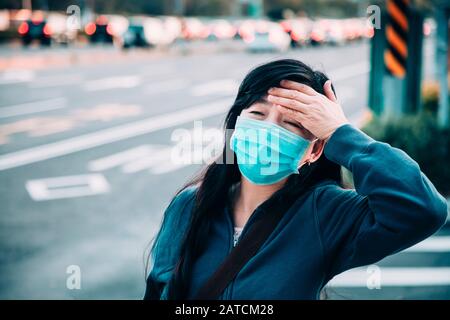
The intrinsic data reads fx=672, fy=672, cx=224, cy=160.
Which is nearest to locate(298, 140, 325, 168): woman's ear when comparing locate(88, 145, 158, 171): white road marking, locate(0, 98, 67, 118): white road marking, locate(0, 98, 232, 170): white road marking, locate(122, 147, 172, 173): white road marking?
locate(122, 147, 172, 173): white road marking

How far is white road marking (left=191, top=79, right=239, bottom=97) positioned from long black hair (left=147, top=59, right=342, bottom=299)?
49.5 feet

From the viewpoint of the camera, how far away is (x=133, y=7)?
47438 mm

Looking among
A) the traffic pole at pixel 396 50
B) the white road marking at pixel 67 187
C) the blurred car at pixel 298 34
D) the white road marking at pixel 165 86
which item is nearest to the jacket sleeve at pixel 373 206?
the white road marking at pixel 67 187

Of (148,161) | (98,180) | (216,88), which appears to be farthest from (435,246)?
(216,88)

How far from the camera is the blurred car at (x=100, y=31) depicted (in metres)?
30.8

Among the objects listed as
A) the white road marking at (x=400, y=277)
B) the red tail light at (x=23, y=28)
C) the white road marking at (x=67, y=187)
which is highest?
the white road marking at (x=400, y=277)

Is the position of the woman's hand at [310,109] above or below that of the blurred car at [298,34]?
above

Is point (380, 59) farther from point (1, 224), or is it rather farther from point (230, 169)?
point (230, 169)

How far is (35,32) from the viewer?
92.6 ft

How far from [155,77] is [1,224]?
14514mm

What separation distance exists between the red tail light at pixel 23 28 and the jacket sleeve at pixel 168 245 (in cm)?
2813

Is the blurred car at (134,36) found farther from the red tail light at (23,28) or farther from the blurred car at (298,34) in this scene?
the blurred car at (298,34)

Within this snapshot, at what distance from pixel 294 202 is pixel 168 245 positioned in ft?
1.38

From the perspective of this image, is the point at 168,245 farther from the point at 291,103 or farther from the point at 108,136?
the point at 108,136
